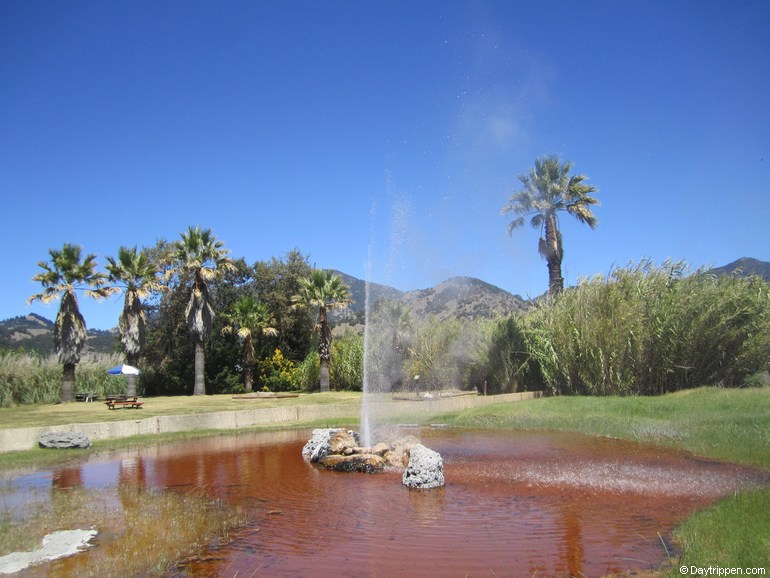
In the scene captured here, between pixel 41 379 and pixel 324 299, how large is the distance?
679 inches

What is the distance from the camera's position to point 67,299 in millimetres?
33625

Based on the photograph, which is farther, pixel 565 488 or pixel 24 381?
pixel 24 381

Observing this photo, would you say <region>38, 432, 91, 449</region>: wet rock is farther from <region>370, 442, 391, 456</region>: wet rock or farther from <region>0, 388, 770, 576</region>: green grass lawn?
<region>370, 442, 391, 456</region>: wet rock

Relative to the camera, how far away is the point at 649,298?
987 inches

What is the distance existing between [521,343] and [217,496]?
21810 millimetres

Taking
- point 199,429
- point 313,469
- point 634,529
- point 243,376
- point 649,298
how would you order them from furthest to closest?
point 243,376 → point 649,298 → point 199,429 → point 313,469 → point 634,529

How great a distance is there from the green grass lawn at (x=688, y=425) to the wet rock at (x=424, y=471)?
437 centimetres

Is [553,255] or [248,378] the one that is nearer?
[553,255]

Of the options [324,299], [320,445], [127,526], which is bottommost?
[127,526]

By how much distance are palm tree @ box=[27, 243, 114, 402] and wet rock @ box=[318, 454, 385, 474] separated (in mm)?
25590

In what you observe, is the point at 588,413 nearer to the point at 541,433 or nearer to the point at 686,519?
the point at 541,433

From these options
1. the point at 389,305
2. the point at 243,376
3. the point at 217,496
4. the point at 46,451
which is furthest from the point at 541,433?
the point at 243,376

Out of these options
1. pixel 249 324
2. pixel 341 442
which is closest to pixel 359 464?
pixel 341 442

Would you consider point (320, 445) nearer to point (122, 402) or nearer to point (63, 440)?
point (63, 440)
